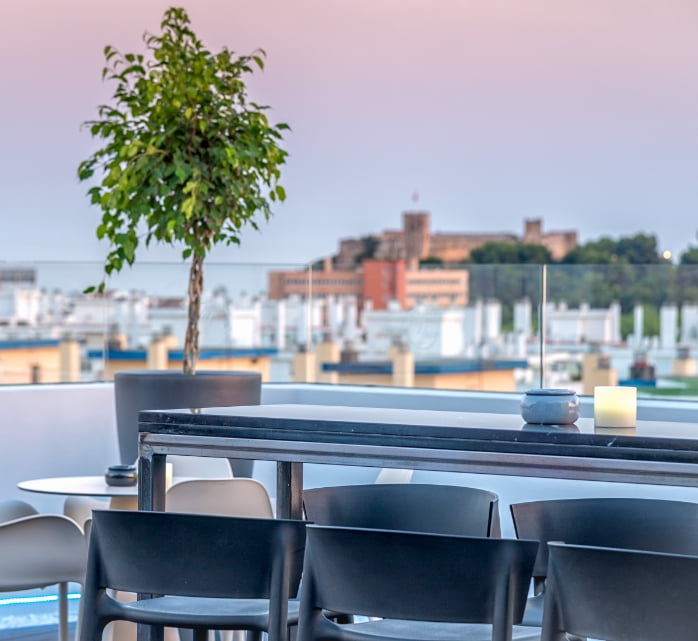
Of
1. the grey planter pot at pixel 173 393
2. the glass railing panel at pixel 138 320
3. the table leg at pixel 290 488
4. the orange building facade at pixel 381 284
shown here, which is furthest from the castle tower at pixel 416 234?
the table leg at pixel 290 488

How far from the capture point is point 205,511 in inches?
143

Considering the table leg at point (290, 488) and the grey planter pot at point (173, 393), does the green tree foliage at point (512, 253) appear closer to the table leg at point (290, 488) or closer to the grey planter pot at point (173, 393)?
the grey planter pot at point (173, 393)

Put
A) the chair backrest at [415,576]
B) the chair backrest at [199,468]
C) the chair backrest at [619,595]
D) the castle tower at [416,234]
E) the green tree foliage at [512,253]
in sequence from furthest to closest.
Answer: the castle tower at [416,234] < the green tree foliage at [512,253] < the chair backrest at [199,468] < the chair backrest at [415,576] < the chair backrest at [619,595]

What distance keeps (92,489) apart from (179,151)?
1664 millimetres

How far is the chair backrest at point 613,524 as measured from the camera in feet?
7.79

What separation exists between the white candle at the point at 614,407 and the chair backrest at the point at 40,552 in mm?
1947

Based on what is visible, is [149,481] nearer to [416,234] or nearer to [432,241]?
[416,234]

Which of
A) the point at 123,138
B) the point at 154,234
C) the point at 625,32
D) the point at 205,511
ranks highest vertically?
the point at 625,32

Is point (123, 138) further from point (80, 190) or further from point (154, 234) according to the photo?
Answer: point (80, 190)

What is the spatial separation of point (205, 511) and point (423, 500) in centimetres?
123

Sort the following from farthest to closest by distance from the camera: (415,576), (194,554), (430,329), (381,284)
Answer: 1. (381,284)
2. (430,329)
3. (194,554)
4. (415,576)

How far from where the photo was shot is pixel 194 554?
6.95ft

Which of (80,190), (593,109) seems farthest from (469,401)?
(593,109)

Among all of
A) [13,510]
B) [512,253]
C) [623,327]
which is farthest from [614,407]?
[512,253]
